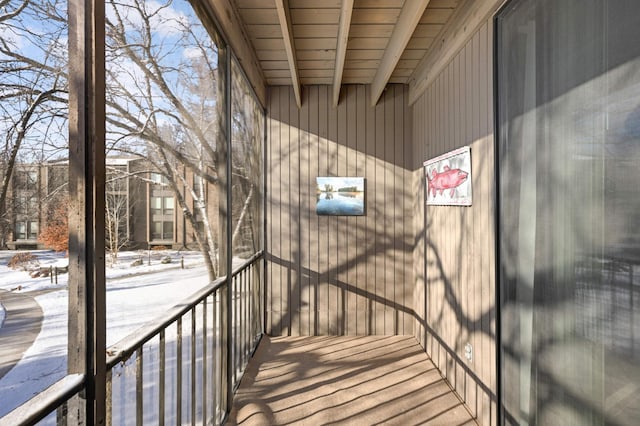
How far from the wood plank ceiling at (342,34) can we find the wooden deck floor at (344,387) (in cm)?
254

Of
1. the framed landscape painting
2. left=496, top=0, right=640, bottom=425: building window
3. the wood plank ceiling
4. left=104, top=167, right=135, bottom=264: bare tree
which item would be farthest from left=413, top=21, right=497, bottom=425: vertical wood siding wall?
left=104, top=167, right=135, bottom=264: bare tree

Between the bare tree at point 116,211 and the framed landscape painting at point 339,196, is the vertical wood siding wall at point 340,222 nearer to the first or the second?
the framed landscape painting at point 339,196

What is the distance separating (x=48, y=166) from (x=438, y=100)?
2791 millimetres

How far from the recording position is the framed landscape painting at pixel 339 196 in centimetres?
372

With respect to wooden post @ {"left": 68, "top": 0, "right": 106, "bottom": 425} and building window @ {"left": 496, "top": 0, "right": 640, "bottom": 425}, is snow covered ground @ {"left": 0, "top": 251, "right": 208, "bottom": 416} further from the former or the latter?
building window @ {"left": 496, "top": 0, "right": 640, "bottom": 425}

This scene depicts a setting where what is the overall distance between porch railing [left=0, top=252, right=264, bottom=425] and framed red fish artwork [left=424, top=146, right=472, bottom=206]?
67.6 inches

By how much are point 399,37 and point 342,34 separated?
0.46 metres

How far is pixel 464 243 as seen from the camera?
94.9 inches

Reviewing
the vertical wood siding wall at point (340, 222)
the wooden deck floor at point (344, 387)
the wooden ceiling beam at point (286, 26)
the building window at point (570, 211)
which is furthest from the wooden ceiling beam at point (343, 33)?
the wooden deck floor at point (344, 387)

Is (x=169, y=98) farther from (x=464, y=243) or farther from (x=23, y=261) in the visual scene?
(x=464, y=243)

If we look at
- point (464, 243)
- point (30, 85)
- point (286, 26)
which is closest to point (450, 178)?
point (464, 243)

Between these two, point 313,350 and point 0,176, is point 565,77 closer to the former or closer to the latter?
point 0,176

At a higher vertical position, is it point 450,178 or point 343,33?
point 343,33

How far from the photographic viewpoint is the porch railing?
2.87ft
